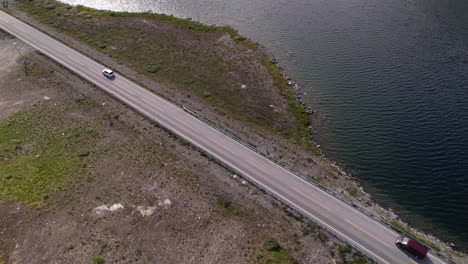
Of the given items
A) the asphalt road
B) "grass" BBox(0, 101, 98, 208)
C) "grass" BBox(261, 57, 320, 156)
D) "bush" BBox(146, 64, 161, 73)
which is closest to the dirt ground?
"grass" BBox(0, 101, 98, 208)

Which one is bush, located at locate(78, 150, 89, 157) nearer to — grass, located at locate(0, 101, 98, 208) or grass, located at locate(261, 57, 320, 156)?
grass, located at locate(0, 101, 98, 208)

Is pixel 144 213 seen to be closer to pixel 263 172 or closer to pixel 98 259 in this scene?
pixel 98 259

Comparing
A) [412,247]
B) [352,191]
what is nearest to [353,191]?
[352,191]

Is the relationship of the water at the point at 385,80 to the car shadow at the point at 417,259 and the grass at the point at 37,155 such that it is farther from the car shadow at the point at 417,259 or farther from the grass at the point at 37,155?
the grass at the point at 37,155

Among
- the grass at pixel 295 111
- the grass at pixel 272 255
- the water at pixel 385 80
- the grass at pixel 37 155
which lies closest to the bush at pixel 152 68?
the grass at pixel 37 155

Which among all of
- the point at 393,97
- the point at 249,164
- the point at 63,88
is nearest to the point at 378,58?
the point at 393,97

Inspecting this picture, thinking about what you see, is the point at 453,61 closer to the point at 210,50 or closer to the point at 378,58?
the point at 378,58

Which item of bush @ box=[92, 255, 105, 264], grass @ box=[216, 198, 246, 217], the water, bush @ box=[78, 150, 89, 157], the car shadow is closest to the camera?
bush @ box=[92, 255, 105, 264]
